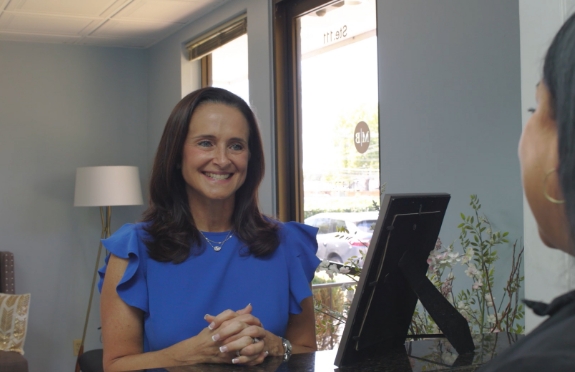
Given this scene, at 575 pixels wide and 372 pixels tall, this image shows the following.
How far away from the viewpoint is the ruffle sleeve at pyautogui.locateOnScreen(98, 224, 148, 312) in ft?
5.30

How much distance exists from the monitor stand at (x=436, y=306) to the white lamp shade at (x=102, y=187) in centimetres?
419

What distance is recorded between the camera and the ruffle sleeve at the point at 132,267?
5.30ft

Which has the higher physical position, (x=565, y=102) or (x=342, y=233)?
(x=565, y=102)

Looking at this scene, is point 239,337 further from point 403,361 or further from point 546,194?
point 546,194

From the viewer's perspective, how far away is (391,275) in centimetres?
124

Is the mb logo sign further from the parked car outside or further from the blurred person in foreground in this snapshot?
the blurred person in foreground

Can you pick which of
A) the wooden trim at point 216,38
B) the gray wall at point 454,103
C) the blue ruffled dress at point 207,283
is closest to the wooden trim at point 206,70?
the wooden trim at point 216,38

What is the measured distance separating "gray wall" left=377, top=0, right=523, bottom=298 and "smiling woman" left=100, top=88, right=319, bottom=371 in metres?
0.89

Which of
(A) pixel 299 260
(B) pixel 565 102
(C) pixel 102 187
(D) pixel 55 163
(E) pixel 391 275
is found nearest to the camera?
(B) pixel 565 102

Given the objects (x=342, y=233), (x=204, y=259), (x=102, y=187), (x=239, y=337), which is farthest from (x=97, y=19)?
(x=239, y=337)

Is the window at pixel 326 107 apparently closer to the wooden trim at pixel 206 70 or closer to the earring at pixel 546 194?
the wooden trim at pixel 206 70

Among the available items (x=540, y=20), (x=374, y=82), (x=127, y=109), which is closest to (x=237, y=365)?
(x=540, y=20)

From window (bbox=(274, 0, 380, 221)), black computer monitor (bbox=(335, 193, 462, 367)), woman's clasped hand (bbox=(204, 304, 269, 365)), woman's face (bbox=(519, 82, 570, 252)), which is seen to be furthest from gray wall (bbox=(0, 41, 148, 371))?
woman's face (bbox=(519, 82, 570, 252))

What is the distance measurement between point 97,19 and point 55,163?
1.40 metres
